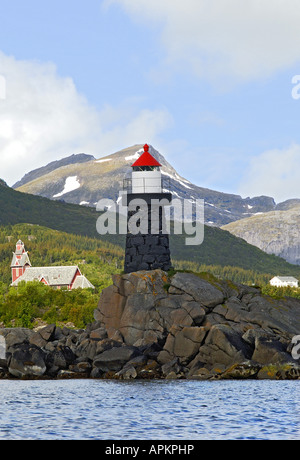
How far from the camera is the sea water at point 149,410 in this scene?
39.1 m

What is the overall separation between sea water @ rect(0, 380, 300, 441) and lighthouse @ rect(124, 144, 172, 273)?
15.2 metres

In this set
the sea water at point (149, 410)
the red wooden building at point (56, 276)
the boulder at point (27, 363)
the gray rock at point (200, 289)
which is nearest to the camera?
the sea water at point (149, 410)

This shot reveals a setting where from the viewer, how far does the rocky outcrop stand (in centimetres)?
6094

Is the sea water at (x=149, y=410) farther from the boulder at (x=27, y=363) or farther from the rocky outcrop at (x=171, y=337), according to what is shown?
the rocky outcrop at (x=171, y=337)

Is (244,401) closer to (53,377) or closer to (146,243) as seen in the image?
(53,377)

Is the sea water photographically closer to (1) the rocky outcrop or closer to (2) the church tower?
(1) the rocky outcrop

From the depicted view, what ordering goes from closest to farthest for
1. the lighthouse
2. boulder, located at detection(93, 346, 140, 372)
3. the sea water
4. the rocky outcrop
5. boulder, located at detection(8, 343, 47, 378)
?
the sea water
the rocky outcrop
boulder, located at detection(93, 346, 140, 372)
boulder, located at detection(8, 343, 47, 378)
the lighthouse

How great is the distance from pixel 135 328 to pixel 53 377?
8.13 metres

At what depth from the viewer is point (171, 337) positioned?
2495 inches

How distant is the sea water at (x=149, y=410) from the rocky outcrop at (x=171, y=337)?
7.43ft

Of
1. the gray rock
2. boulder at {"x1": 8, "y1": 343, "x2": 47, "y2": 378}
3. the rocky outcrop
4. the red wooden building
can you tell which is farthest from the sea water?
the red wooden building

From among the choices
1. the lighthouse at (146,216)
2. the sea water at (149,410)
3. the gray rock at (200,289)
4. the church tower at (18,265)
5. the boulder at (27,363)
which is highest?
the church tower at (18,265)

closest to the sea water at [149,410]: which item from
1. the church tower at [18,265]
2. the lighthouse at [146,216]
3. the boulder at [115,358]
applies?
the boulder at [115,358]
